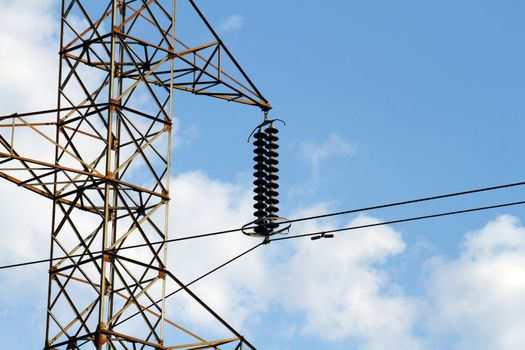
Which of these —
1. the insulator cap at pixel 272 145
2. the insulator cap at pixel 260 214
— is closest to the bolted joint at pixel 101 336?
the insulator cap at pixel 260 214

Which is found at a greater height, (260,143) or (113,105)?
(260,143)

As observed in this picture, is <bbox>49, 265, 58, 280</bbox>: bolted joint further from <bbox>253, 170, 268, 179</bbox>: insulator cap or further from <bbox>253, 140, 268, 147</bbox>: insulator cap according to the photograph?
<bbox>253, 140, 268, 147</bbox>: insulator cap

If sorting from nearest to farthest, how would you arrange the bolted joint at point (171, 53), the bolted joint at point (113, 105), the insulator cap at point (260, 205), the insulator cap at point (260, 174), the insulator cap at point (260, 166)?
the bolted joint at point (113, 105) < the insulator cap at point (260, 205) < the insulator cap at point (260, 174) < the insulator cap at point (260, 166) < the bolted joint at point (171, 53)

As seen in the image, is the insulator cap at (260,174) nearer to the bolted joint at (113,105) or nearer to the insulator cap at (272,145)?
the insulator cap at (272,145)

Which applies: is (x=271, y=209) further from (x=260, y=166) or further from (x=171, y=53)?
(x=171, y=53)

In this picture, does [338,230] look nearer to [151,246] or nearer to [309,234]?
[309,234]

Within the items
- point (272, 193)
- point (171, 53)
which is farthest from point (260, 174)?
point (171, 53)

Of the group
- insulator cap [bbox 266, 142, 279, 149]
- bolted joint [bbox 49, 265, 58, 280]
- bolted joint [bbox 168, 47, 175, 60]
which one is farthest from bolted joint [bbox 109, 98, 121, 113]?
insulator cap [bbox 266, 142, 279, 149]

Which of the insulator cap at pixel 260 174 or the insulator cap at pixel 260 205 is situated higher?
the insulator cap at pixel 260 174

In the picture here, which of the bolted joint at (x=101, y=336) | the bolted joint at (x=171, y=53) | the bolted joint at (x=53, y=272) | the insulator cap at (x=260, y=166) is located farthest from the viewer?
the bolted joint at (x=171, y=53)

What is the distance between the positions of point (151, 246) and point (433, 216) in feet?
26.9

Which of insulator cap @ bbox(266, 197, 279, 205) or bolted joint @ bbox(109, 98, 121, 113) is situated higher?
bolted joint @ bbox(109, 98, 121, 113)

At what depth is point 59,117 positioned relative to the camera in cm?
3700

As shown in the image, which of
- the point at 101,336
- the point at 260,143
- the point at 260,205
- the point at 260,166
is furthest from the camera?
the point at 260,143
